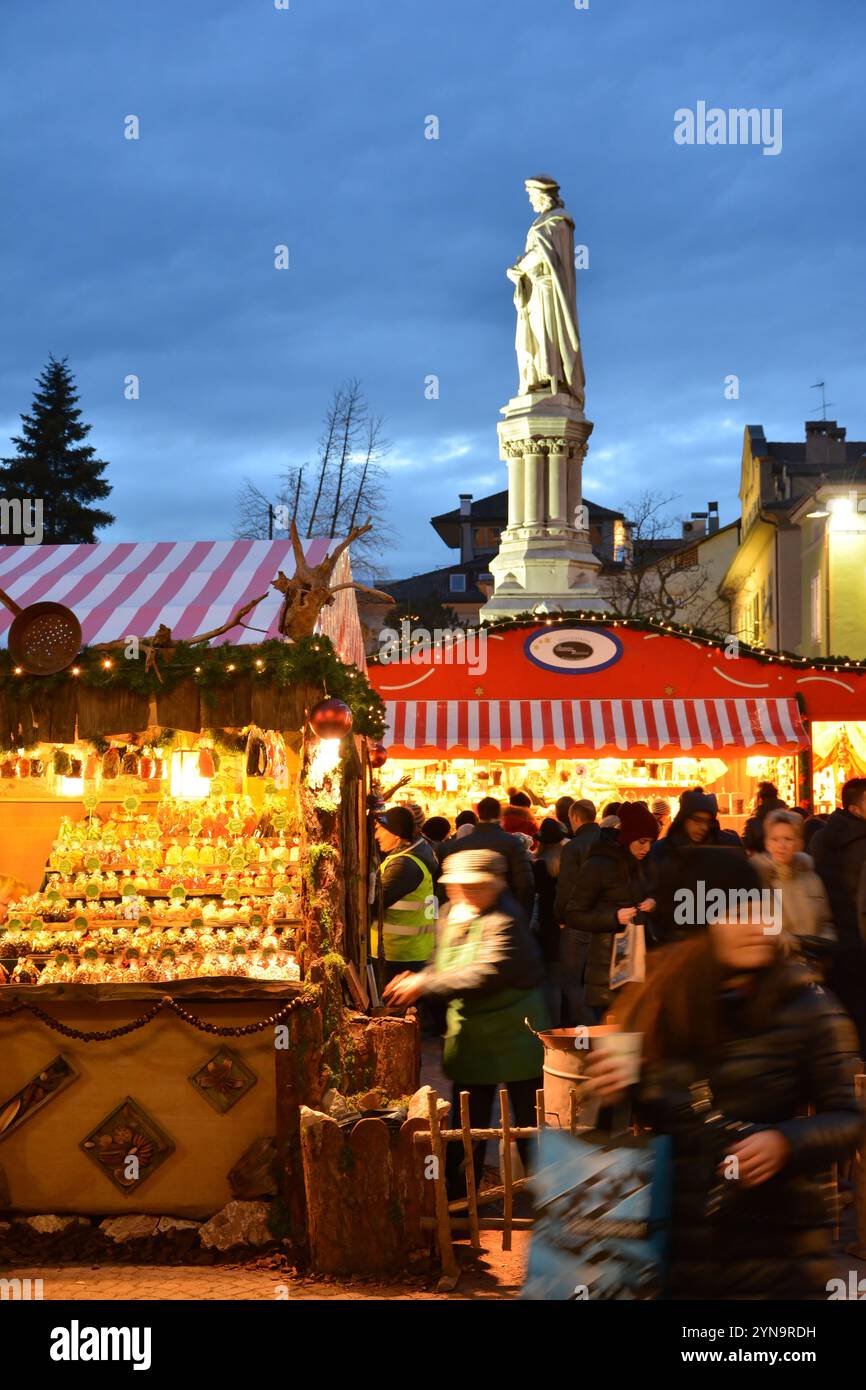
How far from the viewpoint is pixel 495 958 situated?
18.8 feet

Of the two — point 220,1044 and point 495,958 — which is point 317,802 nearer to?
point 220,1044

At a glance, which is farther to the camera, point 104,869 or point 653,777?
point 653,777

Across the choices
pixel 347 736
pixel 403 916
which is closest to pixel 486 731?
pixel 403 916

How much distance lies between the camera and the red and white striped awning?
16703 mm

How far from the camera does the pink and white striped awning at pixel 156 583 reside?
862 cm

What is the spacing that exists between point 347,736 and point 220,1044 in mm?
1723

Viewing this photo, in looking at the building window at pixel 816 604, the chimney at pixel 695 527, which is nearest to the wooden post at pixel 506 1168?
the building window at pixel 816 604

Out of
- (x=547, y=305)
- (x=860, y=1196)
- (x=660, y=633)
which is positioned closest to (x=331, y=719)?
(x=860, y=1196)

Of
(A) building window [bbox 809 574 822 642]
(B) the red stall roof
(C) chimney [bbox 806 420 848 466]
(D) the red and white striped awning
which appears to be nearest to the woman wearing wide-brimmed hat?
(D) the red and white striped awning

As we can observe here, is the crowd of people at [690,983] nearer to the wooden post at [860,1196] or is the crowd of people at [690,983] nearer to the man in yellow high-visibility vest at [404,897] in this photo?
the man in yellow high-visibility vest at [404,897]

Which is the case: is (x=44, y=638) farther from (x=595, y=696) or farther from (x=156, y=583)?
(x=595, y=696)

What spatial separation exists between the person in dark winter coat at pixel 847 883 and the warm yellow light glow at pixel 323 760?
2716 millimetres

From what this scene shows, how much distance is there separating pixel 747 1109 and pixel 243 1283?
13.1 feet

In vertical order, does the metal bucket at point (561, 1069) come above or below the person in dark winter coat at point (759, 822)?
below
